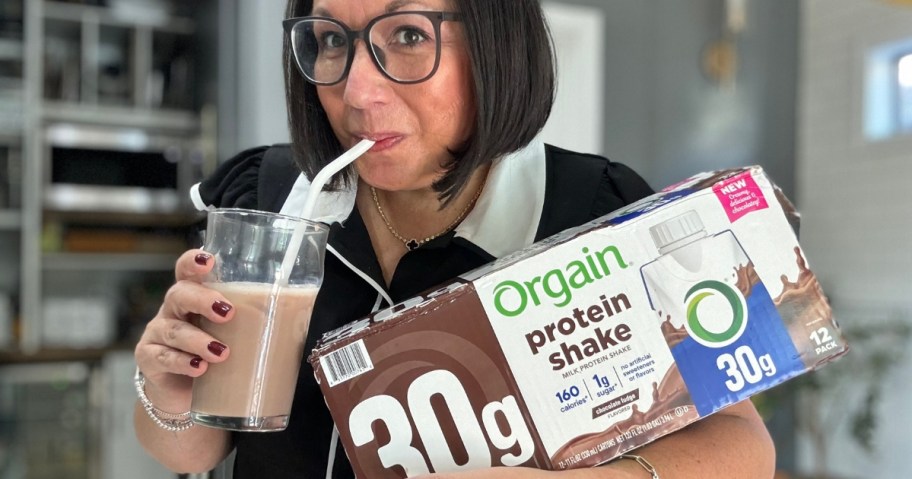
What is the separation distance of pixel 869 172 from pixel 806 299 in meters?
3.16

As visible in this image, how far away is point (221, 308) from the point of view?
2.22 ft

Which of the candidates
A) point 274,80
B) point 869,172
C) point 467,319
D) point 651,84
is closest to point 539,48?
point 467,319

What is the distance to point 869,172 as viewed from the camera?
3426 mm

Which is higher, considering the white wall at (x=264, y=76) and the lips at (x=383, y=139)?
the white wall at (x=264, y=76)

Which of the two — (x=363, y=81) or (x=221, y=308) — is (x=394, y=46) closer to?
(x=363, y=81)

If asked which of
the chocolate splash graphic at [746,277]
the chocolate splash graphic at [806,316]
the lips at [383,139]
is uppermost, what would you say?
the lips at [383,139]

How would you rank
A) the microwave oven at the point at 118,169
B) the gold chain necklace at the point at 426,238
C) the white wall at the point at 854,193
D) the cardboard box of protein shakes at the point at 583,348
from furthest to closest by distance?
1. the microwave oven at the point at 118,169
2. the white wall at the point at 854,193
3. the gold chain necklace at the point at 426,238
4. the cardboard box of protein shakes at the point at 583,348

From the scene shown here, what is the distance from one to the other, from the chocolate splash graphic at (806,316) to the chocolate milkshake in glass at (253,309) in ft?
1.44

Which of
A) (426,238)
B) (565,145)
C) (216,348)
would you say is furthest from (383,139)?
(565,145)

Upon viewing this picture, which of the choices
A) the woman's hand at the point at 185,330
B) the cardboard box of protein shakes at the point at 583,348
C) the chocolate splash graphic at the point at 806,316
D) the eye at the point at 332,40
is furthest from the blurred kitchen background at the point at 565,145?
the chocolate splash graphic at the point at 806,316

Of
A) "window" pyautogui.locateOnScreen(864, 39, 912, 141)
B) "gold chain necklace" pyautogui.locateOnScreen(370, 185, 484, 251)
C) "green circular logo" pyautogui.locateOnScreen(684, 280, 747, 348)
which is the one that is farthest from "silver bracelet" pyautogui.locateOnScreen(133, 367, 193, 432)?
"window" pyautogui.locateOnScreen(864, 39, 912, 141)

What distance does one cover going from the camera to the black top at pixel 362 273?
856mm

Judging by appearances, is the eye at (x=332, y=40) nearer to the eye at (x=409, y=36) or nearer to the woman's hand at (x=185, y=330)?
the eye at (x=409, y=36)

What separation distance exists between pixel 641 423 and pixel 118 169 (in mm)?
3414
